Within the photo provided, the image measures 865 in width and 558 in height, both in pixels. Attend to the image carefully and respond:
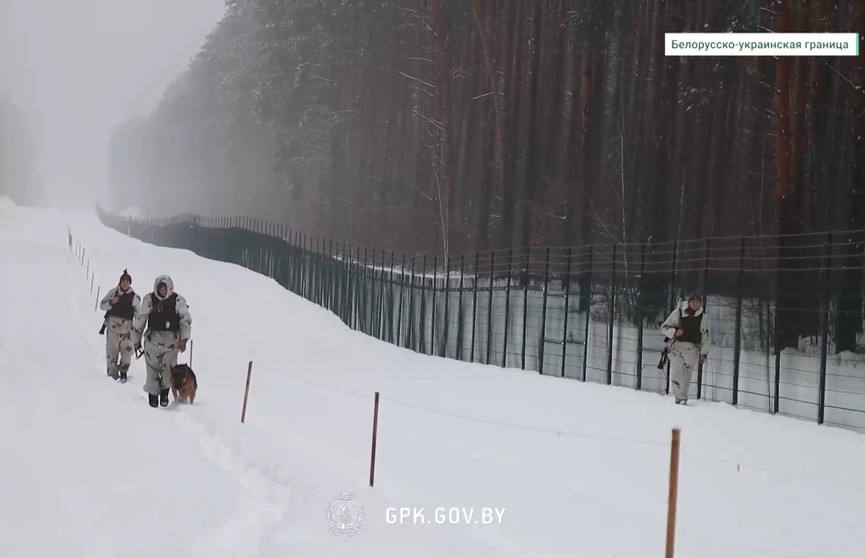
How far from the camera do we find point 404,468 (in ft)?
34.8

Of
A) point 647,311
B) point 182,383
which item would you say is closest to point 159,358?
point 182,383

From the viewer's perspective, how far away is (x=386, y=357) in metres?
24.8

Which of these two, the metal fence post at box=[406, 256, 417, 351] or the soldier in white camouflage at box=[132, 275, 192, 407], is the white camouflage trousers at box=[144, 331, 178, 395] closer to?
the soldier in white camouflage at box=[132, 275, 192, 407]

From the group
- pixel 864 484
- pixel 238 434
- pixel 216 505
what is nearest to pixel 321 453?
pixel 238 434

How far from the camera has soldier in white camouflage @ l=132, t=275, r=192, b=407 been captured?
1470 cm

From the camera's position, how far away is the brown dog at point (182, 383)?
14.6 meters

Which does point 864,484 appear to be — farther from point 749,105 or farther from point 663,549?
point 749,105

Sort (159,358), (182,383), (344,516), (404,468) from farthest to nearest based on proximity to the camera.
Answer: (159,358)
(182,383)
(404,468)
(344,516)

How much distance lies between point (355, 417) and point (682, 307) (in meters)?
5.33

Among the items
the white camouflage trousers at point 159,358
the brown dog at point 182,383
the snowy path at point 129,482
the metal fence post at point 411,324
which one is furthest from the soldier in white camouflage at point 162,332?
the metal fence post at point 411,324

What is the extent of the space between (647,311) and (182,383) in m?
11.1

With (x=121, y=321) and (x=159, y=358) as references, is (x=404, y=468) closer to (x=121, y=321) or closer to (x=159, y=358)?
(x=159, y=358)

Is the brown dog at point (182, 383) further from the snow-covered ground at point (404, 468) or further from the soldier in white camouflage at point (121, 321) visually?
the soldier in white camouflage at point (121, 321)

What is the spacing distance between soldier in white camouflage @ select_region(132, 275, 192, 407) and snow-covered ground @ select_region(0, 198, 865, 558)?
0.53 m
